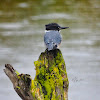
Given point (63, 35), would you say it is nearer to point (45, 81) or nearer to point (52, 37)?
point (52, 37)

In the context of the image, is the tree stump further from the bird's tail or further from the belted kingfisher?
the belted kingfisher

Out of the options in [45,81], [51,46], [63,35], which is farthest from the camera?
[63,35]

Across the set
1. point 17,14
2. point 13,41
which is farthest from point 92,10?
point 13,41

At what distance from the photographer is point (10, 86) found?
27.9 ft

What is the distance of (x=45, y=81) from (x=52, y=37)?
34.8 inches

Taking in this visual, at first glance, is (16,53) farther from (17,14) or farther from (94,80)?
(17,14)

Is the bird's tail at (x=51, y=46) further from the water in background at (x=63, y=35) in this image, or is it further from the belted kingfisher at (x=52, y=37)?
the water in background at (x=63, y=35)

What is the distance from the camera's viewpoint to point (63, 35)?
12.5 meters

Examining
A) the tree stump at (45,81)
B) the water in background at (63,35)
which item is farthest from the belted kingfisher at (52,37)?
the water in background at (63,35)

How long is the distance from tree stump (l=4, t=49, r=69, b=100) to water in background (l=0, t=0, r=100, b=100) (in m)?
2.58

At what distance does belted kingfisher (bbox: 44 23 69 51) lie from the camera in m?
5.72

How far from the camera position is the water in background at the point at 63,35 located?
8570 millimetres

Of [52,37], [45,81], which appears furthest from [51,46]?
[45,81]

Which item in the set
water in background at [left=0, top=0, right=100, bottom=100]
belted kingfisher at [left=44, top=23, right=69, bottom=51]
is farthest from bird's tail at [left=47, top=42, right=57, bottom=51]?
water in background at [left=0, top=0, right=100, bottom=100]
